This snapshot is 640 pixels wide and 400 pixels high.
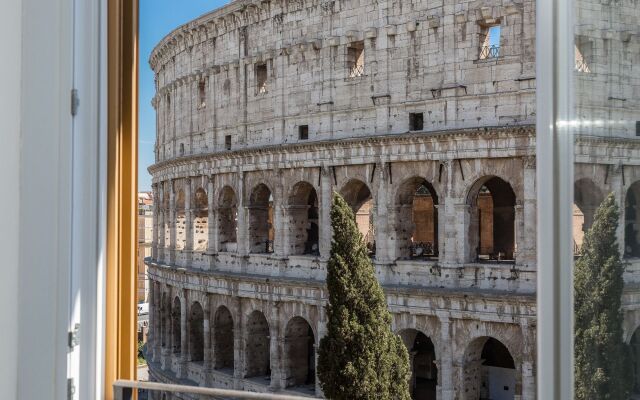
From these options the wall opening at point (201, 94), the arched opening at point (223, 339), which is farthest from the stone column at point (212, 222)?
the wall opening at point (201, 94)

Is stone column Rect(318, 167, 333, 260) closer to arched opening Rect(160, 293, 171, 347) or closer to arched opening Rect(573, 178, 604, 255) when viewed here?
arched opening Rect(160, 293, 171, 347)

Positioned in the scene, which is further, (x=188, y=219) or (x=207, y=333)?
(x=188, y=219)

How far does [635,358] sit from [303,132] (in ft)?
35.1

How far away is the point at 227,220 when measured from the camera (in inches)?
552

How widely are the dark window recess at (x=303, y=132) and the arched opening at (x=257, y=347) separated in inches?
132

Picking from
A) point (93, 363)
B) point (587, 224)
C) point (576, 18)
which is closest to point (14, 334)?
point (93, 363)

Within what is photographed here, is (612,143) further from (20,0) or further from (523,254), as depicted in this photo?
(523,254)

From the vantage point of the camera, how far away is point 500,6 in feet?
33.4

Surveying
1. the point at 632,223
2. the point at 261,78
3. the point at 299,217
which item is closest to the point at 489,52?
the point at 299,217

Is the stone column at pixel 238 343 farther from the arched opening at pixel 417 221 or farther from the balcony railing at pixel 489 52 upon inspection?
the balcony railing at pixel 489 52

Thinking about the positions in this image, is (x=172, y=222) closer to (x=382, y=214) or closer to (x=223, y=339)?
(x=223, y=339)

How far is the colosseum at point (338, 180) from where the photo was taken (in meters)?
10.1

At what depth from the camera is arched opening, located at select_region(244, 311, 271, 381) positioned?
12.8 meters

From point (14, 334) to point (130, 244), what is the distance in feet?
1.66
